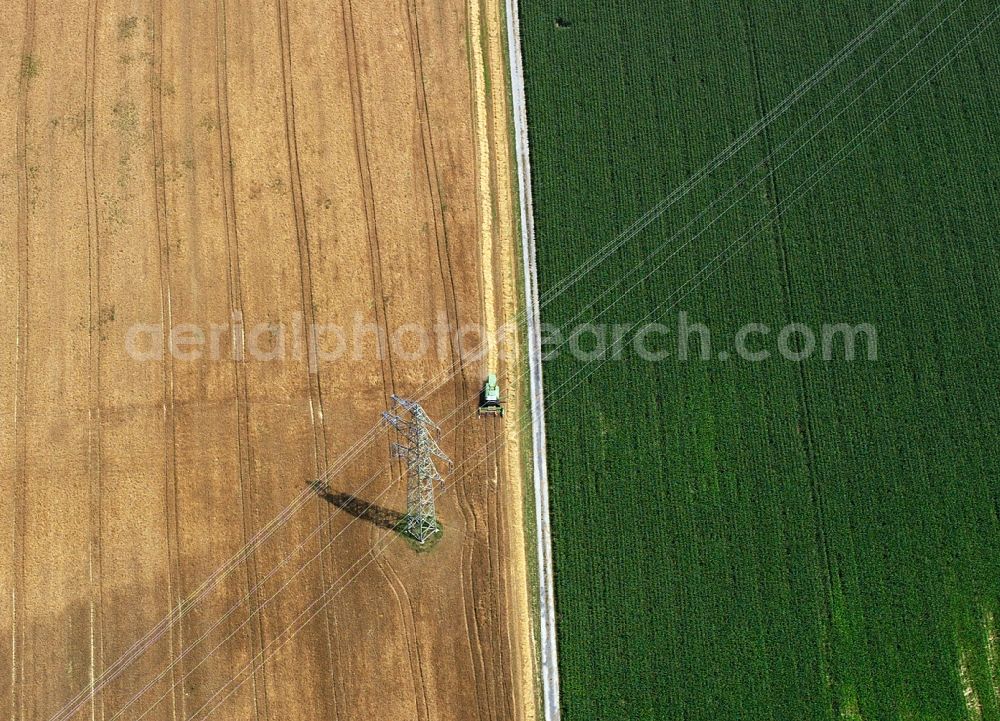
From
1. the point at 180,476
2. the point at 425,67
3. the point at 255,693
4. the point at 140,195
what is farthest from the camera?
the point at 425,67

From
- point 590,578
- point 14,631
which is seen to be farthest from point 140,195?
point 590,578

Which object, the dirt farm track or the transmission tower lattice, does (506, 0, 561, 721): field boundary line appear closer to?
the dirt farm track

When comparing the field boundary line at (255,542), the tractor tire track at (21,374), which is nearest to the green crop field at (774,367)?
the field boundary line at (255,542)

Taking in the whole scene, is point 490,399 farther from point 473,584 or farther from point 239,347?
point 239,347

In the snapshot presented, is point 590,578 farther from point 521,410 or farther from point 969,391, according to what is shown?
point 969,391

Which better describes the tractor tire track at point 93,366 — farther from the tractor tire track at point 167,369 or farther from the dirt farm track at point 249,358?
the tractor tire track at point 167,369

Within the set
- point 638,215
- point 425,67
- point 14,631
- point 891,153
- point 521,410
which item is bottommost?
point 14,631
